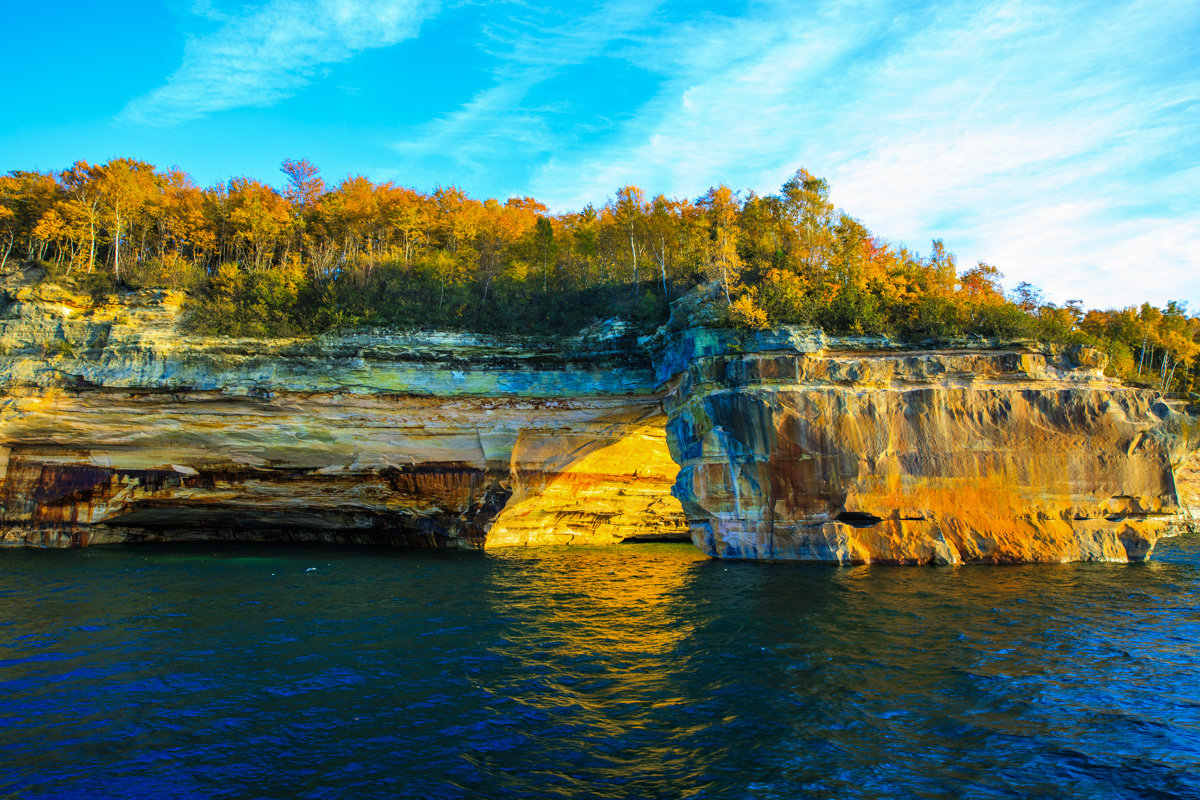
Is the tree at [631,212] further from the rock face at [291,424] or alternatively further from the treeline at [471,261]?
the rock face at [291,424]

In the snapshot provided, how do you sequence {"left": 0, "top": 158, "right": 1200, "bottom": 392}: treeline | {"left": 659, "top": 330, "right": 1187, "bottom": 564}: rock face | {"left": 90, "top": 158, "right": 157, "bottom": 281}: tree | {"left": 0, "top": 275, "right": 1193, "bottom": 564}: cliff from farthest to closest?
{"left": 90, "top": 158, "right": 157, "bottom": 281}: tree < {"left": 0, "top": 158, "right": 1200, "bottom": 392}: treeline < {"left": 0, "top": 275, "right": 1193, "bottom": 564}: cliff < {"left": 659, "top": 330, "right": 1187, "bottom": 564}: rock face

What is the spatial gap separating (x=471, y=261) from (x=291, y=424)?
13.3 metres

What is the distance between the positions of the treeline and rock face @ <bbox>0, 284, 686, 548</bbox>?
1.72m

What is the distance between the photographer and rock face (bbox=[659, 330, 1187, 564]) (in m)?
20.0

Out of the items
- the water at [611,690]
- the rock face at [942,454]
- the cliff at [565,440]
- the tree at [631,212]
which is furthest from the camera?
the tree at [631,212]

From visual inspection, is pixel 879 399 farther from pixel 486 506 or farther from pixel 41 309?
pixel 41 309

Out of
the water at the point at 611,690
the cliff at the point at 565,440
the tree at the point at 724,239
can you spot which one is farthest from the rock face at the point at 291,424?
the water at the point at 611,690

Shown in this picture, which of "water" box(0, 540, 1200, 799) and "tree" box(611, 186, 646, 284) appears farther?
"tree" box(611, 186, 646, 284)

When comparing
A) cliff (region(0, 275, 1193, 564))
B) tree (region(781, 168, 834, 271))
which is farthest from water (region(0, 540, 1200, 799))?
tree (region(781, 168, 834, 271))

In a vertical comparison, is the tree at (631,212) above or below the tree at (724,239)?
above

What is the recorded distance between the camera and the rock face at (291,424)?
24.0m

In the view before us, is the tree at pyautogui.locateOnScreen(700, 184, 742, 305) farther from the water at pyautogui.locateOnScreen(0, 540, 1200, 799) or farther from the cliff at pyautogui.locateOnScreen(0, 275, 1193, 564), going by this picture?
the water at pyautogui.locateOnScreen(0, 540, 1200, 799)

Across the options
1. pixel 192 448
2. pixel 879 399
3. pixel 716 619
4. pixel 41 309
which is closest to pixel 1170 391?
pixel 879 399

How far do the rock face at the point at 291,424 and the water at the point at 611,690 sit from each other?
8.74 metres
